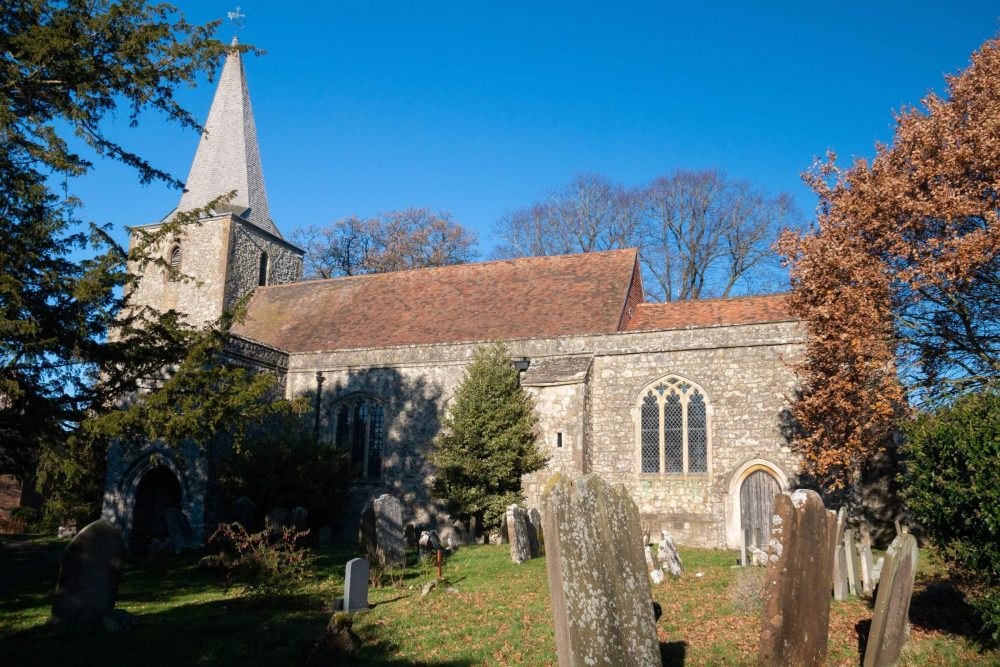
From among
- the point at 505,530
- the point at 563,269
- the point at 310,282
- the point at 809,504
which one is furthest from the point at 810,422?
the point at 310,282

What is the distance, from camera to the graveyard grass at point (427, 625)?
7246 mm

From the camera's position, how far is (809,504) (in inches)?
239

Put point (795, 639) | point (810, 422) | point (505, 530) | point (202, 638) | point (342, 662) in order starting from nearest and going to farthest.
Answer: point (795, 639) → point (342, 662) → point (202, 638) → point (810, 422) → point (505, 530)

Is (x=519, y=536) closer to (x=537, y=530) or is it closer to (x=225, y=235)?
(x=537, y=530)

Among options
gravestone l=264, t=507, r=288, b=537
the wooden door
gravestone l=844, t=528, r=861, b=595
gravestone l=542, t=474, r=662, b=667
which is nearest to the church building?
the wooden door

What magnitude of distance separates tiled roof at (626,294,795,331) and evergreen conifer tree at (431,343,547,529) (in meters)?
4.00

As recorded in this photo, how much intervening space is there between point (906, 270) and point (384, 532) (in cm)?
1003

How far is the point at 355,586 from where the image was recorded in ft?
29.0

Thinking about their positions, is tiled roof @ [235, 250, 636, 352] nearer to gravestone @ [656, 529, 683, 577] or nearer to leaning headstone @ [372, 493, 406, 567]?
leaning headstone @ [372, 493, 406, 567]

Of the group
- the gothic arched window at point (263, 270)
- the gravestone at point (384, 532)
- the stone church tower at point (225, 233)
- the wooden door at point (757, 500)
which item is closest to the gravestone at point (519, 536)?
the gravestone at point (384, 532)

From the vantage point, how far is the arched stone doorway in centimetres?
1881

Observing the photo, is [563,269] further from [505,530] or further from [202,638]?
[202,638]

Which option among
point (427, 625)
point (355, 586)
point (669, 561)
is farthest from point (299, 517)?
point (669, 561)

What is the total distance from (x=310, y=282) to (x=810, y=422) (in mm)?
18473
